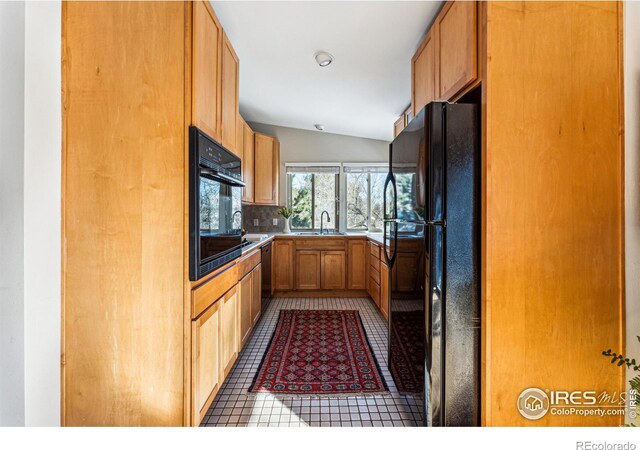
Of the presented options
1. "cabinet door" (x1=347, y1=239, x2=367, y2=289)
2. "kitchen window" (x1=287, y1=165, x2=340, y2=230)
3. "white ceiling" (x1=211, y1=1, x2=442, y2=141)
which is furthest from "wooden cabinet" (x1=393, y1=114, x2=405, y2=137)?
"cabinet door" (x1=347, y1=239, x2=367, y2=289)

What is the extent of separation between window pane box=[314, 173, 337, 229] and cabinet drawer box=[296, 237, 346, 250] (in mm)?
712

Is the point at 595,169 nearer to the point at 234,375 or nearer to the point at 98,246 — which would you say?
the point at 98,246

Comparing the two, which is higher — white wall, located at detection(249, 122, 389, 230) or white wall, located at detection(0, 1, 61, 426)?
white wall, located at detection(249, 122, 389, 230)

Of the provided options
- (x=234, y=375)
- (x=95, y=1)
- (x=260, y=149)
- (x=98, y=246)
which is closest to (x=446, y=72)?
(x=95, y=1)

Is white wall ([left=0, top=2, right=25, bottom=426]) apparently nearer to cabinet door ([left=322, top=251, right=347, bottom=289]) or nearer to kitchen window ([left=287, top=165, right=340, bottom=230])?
cabinet door ([left=322, top=251, right=347, bottom=289])

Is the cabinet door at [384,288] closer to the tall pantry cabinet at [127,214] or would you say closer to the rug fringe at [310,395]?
the rug fringe at [310,395]

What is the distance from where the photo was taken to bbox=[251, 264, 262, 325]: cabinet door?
2.49 metres

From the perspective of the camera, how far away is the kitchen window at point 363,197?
14.8 ft

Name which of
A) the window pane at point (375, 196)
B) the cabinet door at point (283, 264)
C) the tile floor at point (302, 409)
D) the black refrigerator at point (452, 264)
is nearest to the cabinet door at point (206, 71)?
the black refrigerator at point (452, 264)

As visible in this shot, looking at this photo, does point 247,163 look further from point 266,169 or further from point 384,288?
point 384,288

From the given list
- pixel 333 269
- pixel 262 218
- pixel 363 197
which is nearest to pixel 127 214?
pixel 333 269

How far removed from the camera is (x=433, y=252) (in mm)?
1281

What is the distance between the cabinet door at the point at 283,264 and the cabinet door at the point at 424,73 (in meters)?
2.37

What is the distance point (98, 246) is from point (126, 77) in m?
0.77
